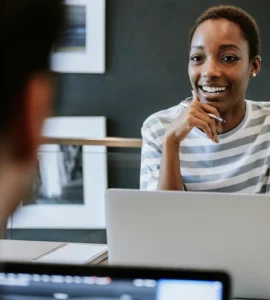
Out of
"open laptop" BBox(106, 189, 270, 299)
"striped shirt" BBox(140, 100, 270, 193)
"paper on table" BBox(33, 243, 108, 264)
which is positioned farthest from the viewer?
"striped shirt" BBox(140, 100, 270, 193)

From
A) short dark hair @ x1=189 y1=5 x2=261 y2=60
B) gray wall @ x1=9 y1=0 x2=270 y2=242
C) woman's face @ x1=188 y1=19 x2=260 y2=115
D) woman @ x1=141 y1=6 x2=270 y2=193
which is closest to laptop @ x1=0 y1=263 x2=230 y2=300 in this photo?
woman @ x1=141 y1=6 x2=270 y2=193

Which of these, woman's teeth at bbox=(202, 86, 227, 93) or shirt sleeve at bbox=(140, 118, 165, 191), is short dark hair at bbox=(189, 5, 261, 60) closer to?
woman's teeth at bbox=(202, 86, 227, 93)

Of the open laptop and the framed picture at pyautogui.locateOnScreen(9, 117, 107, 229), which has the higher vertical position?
the open laptop

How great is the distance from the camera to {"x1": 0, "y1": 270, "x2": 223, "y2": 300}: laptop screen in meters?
0.67

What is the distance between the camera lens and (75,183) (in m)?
3.64

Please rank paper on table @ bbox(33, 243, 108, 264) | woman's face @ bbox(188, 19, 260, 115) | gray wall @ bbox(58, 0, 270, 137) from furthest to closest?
gray wall @ bbox(58, 0, 270, 137) → woman's face @ bbox(188, 19, 260, 115) → paper on table @ bbox(33, 243, 108, 264)

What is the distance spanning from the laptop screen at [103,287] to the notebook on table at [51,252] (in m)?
0.72

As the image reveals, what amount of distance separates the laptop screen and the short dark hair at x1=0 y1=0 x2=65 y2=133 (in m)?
0.29

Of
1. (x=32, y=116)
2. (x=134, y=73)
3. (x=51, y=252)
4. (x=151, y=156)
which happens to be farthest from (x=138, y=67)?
(x=32, y=116)

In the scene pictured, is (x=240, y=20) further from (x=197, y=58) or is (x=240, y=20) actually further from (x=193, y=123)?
(x=193, y=123)

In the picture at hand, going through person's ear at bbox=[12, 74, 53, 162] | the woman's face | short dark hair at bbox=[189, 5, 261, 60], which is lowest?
person's ear at bbox=[12, 74, 53, 162]

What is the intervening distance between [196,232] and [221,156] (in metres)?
0.77

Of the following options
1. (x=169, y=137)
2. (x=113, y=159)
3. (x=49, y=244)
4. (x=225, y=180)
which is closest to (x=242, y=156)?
(x=225, y=180)

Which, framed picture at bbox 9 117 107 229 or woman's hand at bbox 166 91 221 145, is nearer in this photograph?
woman's hand at bbox 166 91 221 145
